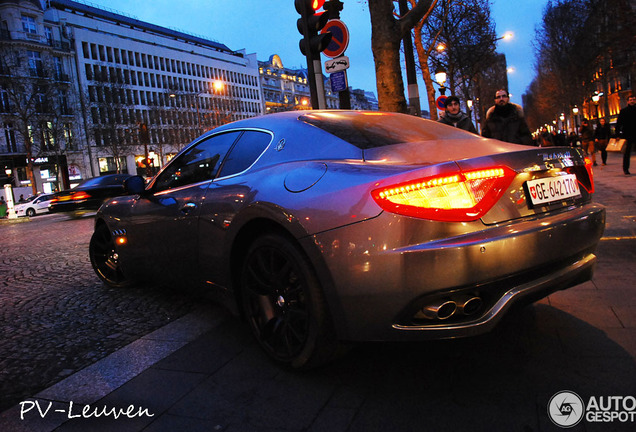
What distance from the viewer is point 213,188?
3.03 metres

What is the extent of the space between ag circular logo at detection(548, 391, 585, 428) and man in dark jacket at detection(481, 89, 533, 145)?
5.34 meters

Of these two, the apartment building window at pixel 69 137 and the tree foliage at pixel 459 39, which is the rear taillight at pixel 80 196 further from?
the apartment building window at pixel 69 137

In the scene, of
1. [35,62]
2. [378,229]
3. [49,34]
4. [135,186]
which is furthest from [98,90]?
[378,229]

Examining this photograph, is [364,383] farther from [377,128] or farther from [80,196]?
[80,196]

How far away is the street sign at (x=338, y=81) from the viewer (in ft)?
26.3

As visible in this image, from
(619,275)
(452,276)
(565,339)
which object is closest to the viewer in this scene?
(452,276)

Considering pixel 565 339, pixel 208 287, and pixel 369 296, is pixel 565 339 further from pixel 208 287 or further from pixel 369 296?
pixel 208 287

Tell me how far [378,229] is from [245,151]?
135 centimetres

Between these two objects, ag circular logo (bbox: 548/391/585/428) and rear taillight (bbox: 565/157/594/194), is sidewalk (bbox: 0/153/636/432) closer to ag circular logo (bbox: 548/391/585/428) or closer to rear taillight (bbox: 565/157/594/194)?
ag circular logo (bbox: 548/391/585/428)

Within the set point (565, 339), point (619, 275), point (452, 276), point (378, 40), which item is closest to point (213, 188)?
point (452, 276)

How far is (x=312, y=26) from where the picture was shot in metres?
7.22

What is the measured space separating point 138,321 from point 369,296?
2.19 meters

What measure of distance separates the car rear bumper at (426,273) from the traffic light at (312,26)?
5.80 m

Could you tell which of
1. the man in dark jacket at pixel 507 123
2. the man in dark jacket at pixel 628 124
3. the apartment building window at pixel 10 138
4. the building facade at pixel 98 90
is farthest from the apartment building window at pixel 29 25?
the man in dark jacket at pixel 507 123
